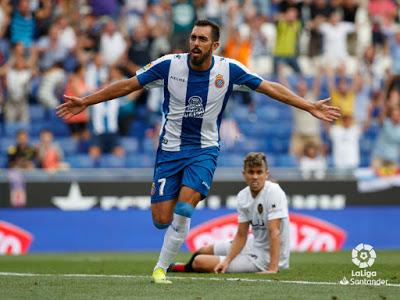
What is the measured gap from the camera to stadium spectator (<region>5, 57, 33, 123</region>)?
2123cm

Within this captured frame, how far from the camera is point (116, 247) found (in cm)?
1952

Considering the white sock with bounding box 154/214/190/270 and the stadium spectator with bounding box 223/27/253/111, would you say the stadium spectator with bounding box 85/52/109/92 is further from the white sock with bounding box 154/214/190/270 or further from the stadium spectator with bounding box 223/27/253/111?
the white sock with bounding box 154/214/190/270

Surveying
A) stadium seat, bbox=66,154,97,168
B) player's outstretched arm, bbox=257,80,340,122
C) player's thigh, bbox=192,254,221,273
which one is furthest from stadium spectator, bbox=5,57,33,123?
player's outstretched arm, bbox=257,80,340,122

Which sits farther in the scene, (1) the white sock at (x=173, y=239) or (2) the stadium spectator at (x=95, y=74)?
(2) the stadium spectator at (x=95, y=74)

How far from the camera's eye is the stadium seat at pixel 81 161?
20938 mm

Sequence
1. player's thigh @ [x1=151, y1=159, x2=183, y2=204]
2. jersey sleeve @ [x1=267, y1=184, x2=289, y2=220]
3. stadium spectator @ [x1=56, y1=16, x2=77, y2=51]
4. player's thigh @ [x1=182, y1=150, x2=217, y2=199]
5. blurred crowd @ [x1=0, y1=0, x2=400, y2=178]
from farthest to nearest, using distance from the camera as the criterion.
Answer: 1. stadium spectator @ [x1=56, y1=16, x2=77, y2=51]
2. blurred crowd @ [x1=0, y1=0, x2=400, y2=178]
3. jersey sleeve @ [x1=267, y1=184, x2=289, y2=220]
4. player's thigh @ [x1=151, y1=159, x2=183, y2=204]
5. player's thigh @ [x1=182, y1=150, x2=217, y2=199]

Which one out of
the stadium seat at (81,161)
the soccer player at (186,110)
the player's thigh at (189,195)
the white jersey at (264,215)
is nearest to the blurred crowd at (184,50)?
the stadium seat at (81,161)

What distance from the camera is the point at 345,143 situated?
71.8 feet

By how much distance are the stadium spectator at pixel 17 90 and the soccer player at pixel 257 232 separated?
9.79 meters

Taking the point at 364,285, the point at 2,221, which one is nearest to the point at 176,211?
the point at 364,285

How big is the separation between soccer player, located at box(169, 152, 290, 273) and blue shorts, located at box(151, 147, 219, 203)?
1.25 m

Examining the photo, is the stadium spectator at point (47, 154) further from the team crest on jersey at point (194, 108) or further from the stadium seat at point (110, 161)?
the team crest on jersey at point (194, 108)

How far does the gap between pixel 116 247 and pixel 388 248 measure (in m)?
4.94

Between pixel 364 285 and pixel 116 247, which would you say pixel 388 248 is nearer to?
pixel 116 247
